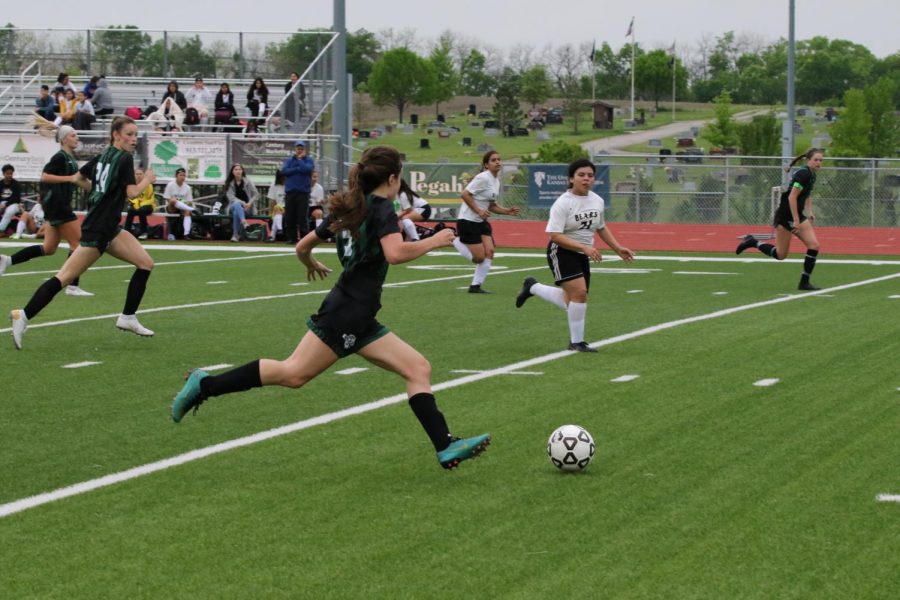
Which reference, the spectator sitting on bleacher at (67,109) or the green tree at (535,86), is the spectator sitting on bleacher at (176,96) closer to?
the spectator sitting on bleacher at (67,109)

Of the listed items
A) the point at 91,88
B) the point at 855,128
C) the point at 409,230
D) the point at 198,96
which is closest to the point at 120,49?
the point at 91,88

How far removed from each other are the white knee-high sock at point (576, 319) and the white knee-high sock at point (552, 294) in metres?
0.30

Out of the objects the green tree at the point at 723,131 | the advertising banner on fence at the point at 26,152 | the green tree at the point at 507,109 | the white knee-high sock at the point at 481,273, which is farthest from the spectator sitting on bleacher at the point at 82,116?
the green tree at the point at 507,109

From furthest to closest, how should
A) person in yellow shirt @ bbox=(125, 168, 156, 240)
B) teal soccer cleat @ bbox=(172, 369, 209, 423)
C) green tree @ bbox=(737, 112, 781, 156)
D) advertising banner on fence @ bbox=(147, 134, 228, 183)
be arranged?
1. green tree @ bbox=(737, 112, 781, 156)
2. advertising banner on fence @ bbox=(147, 134, 228, 183)
3. person in yellow shirt @ bbox=(125, 168, 156, 240)
4. teal soccer cleat @ bbox=(172, 369, 209, 423)

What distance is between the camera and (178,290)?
19172mm

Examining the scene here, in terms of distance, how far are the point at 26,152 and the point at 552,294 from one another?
24.5 m

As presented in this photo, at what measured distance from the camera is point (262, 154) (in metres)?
34.0

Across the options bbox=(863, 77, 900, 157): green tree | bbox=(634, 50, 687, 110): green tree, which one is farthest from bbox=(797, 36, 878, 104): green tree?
bbox=(863, 77, 900, 157): green tree

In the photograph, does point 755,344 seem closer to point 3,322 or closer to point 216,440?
point 216,440

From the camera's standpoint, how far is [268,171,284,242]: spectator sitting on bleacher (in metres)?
31.8

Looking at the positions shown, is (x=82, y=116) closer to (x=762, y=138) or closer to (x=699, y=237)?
(x=699, y=237)

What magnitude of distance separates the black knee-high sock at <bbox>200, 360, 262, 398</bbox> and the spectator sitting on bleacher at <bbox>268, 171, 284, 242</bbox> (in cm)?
2365

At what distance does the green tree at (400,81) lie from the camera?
5202 inches

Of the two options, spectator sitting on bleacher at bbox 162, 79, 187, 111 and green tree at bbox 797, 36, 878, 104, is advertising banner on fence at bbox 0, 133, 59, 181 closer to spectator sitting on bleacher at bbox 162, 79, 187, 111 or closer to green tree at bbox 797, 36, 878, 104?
spectator sitting on bleacher at bbox 162, 79, 187, 111
